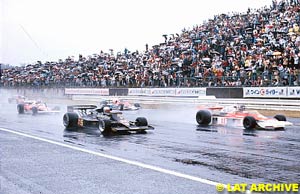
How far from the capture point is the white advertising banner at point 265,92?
22734 mm

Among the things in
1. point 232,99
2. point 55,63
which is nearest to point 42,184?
point 232,99

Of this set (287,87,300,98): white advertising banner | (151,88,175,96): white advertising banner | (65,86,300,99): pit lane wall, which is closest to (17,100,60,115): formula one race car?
(65,86,300,99): pit lane wall

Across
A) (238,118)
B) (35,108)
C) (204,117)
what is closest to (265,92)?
(204,117)

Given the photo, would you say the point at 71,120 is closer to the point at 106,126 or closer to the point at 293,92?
the point at 106,126

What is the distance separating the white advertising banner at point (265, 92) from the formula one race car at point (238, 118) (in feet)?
23.9

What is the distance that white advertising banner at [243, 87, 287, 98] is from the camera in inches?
895

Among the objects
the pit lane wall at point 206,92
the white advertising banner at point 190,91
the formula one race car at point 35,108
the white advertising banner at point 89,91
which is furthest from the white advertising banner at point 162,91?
the formula one race car at point 35,108

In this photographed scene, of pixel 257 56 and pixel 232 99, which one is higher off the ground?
pixel 257 56

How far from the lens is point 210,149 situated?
32.9 feet

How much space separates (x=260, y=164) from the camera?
801 cm

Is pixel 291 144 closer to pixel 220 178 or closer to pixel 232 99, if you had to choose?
pixel 220 178

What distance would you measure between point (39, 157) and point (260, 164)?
4.42 m

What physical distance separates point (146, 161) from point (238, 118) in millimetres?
7812

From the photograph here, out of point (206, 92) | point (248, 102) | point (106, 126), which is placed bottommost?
point (106, 126)
